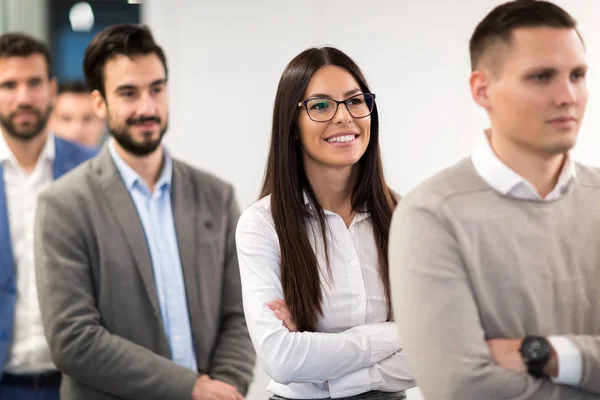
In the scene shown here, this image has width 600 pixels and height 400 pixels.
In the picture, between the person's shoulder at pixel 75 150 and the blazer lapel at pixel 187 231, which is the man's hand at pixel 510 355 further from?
the person's shoulder at pixel 75 150

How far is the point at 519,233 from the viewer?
75.5 inches

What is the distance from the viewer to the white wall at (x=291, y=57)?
15.5ft

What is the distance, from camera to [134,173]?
3.17 metres

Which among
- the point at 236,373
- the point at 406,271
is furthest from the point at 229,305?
the point at 406,271

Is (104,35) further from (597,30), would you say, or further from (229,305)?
(597,30)

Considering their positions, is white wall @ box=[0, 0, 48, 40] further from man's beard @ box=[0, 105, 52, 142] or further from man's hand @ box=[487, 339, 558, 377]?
man's hand @ box=[487, 339, 558, 377]

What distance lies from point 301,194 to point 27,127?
172 centimetres

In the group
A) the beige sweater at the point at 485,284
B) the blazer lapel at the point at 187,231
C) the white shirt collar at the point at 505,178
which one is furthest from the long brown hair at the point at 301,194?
the blazer lapel at the point at 187,231

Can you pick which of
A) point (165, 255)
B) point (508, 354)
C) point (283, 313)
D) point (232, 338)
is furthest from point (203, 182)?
point (508, 354)

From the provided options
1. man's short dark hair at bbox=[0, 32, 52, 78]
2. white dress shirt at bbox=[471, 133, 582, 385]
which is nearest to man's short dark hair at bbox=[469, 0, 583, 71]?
white dress shirt at bbox=[471, 133, 582, 385]

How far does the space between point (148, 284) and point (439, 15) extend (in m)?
2.48

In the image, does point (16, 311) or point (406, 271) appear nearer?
point (406, 271)

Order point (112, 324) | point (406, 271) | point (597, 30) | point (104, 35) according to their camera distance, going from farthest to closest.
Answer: point (597, 30) < point (104, 35) < point (112, 324) < point (406, 271)

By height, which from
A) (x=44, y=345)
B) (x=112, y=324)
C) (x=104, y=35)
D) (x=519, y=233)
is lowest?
(x=44, y=345)
